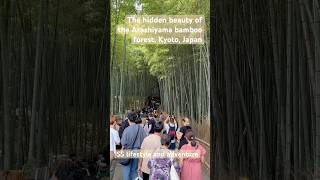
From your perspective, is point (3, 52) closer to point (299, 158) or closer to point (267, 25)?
point (267, 25)

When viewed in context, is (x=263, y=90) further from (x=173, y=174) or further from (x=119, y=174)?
(x=119, y=174)

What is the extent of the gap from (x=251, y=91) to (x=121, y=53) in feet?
3.50

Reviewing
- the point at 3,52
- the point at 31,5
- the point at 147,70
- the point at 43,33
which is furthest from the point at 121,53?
the point at 31,5

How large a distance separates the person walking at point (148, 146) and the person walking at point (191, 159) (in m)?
0.19

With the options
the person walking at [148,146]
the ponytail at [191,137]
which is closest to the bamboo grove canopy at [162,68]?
the ponytail at [191,137]

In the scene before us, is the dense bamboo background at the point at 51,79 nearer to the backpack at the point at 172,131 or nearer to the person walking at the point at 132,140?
the person walking at the point at 132,140

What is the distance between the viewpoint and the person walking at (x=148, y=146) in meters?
3.62

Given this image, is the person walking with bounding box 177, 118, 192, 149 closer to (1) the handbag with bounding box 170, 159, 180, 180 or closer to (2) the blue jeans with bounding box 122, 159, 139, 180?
(1) the handbag with bounding box 170, 159, 180, 180

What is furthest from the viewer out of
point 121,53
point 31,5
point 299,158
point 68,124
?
point 68,124

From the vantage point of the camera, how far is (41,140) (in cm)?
404

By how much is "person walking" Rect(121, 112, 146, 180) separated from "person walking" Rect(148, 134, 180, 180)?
4.7 inches

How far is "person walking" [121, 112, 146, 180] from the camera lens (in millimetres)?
3598

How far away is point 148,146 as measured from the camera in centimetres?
362

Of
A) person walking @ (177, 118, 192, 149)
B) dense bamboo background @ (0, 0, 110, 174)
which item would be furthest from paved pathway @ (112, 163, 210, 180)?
dense bamboo background @ (0, 0, 110, 174)
